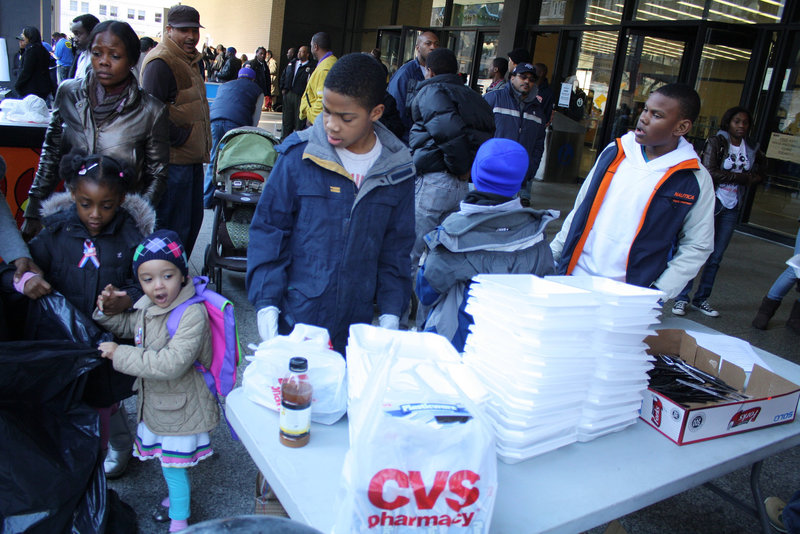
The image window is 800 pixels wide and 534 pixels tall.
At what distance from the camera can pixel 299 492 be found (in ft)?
4.50

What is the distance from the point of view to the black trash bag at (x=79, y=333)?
82.9 inches

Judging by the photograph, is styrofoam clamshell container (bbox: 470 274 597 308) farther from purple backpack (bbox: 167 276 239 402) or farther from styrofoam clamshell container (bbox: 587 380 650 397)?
purple backpack (bbox: 167 276 239 402)

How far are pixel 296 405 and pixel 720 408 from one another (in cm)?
134

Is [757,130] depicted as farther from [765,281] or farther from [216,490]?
[216,490]

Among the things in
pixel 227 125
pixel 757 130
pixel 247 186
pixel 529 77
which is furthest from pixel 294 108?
pixel 757 130

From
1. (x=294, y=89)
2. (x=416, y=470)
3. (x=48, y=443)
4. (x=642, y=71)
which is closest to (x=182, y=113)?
(x=48, y=443)

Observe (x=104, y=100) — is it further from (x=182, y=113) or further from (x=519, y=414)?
(x=519, y=414)

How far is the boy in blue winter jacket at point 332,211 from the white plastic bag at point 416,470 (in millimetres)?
968

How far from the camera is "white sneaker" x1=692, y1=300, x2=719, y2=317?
5602 mm

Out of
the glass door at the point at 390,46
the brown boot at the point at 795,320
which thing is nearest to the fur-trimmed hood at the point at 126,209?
the brown boot at the point at 795,320

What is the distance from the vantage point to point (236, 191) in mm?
4688

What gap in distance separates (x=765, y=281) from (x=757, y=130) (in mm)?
2645

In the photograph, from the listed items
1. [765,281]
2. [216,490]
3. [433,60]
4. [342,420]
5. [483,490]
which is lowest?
[216,490]

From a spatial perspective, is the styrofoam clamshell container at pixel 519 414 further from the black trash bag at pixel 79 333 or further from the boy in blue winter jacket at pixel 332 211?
the black trash bag at pixel 79 333
